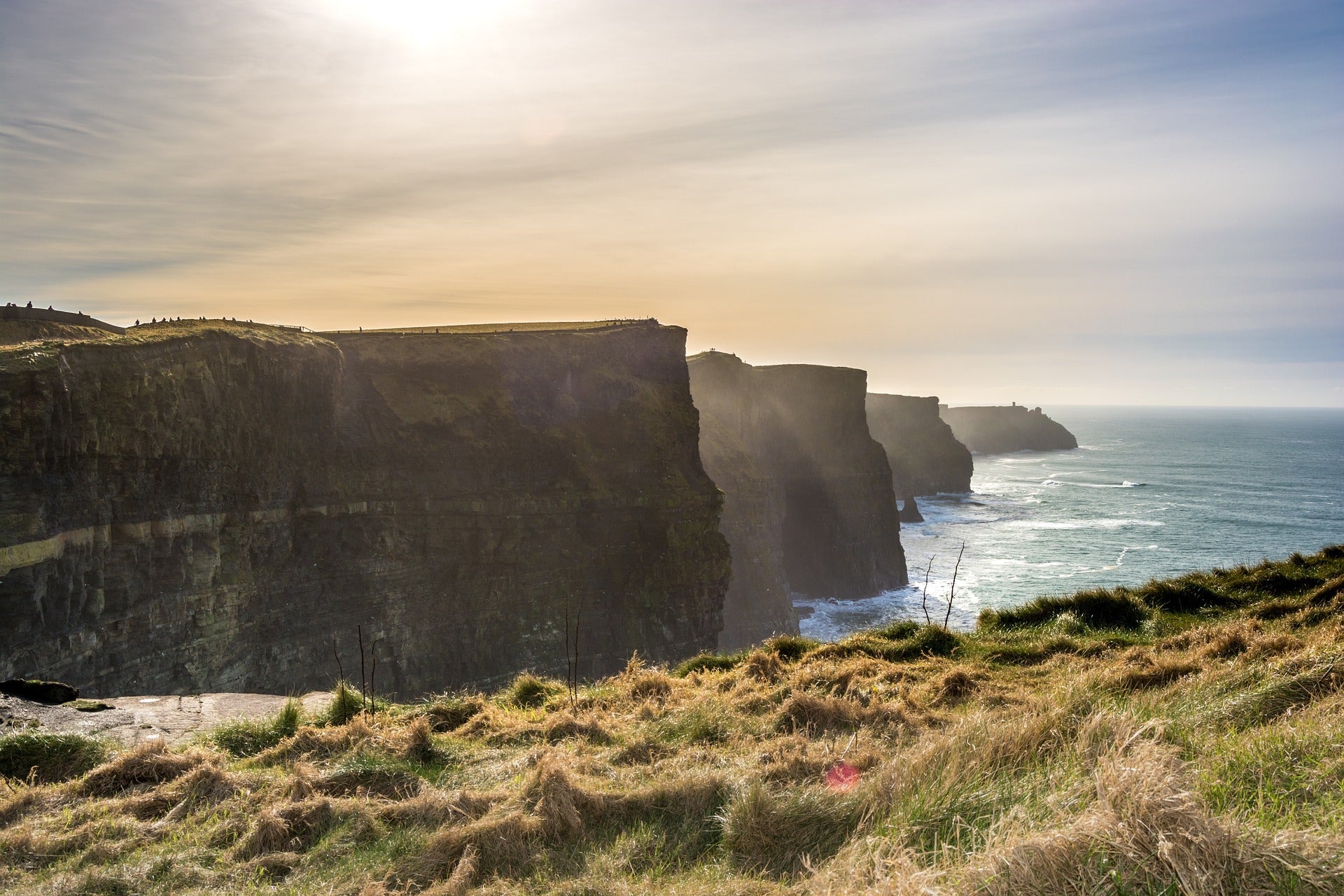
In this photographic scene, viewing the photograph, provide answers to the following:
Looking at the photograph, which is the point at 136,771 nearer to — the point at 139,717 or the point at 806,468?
the point at 139,717

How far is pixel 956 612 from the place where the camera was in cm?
5566

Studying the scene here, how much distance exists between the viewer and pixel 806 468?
72.6 meters

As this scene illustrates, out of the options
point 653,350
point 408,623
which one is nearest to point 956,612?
point 653,350

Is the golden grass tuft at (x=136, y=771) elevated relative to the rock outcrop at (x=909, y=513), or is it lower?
elevated

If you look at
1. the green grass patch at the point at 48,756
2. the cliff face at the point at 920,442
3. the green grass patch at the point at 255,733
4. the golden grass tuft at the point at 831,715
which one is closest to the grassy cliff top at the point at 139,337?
the green grass patch at the point at 48,756

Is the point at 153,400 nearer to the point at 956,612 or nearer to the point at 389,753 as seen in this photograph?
the point at 389,753

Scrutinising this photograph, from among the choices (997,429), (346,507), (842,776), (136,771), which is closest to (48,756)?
(136,771)

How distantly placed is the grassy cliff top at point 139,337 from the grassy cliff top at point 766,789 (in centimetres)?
2212

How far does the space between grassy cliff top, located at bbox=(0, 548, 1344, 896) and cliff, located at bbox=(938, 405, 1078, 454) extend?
18844cm

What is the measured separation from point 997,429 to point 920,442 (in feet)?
286

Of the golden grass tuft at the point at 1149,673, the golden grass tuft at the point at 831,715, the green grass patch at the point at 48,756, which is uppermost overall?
the golden grass tuft at the point at 1149,673

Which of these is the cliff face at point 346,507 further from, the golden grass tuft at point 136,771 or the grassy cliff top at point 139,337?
the golden grass tuft at point 136,771

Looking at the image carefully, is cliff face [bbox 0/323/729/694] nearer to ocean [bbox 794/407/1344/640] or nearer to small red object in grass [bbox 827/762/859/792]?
ocean [bbox 794/407/1344/640]

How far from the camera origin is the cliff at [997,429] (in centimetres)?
18900
